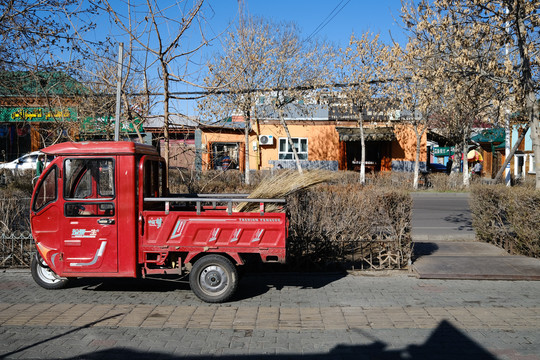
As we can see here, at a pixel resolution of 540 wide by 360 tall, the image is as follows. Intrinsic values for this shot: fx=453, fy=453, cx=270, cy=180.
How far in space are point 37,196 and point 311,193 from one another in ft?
15.2

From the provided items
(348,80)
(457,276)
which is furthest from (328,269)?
(348,80)

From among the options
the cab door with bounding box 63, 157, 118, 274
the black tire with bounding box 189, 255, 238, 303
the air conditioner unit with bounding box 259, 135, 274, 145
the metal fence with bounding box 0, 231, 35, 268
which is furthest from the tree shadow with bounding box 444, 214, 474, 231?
the air conditioner unit with bounding box 259, 135, 274, 145

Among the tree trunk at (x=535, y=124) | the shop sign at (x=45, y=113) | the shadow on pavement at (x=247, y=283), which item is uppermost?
the shop sign at (x=45, y=113)

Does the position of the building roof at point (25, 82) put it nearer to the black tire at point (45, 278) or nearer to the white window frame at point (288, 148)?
the black tire at point (45, 278)

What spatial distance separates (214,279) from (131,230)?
1.39 m

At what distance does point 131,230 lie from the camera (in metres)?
6.54

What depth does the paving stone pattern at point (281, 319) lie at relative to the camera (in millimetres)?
4871

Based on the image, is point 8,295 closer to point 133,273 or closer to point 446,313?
point 133,273

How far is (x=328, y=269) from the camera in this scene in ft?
27.5

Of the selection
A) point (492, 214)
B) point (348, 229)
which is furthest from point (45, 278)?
point (492, 214)

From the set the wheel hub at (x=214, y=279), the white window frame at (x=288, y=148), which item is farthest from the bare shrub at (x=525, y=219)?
the white window frame at (x=288, y=148)

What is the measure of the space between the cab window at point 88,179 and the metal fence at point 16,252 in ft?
8.07

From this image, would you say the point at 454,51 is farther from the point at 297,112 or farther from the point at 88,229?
the point at 297,112

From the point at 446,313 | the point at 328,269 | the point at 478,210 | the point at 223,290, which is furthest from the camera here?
the point at 478,210
